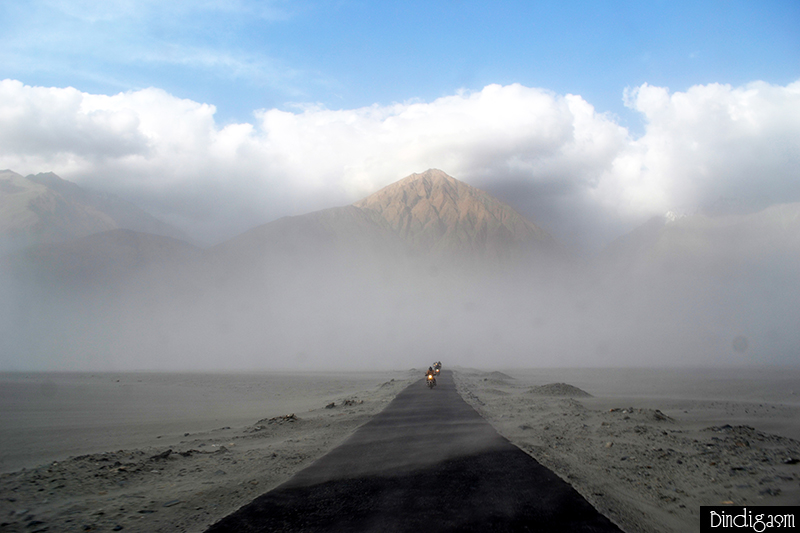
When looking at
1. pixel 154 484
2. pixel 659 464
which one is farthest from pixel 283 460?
pixel 659 464

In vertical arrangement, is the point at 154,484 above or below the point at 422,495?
below

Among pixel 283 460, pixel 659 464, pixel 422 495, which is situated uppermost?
pixel 422 495

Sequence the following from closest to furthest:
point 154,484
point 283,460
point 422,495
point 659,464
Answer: point 422,495
point 154,484
point 659,464
point 283,460

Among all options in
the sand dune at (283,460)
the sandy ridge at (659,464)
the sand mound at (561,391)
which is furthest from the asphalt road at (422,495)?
the sand mound at (561,391)

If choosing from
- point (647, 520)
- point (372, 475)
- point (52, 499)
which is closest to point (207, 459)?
point (52, 499)

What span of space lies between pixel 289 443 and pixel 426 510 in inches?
270

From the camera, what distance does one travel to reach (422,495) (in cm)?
661

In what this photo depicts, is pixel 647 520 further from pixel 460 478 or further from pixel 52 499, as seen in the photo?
pixel 52 499

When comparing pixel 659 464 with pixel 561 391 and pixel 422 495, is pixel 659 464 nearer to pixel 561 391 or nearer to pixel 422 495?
pixel 422 495

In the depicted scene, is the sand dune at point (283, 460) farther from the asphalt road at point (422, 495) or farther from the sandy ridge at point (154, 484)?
the asphalt road at point (422, 495)

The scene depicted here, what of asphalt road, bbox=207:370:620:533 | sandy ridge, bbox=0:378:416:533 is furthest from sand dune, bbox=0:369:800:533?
asphalt road, bbox=207:370:620:533

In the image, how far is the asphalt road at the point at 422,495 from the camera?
5.43 meters

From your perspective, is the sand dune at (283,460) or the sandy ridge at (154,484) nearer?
the sandy ridge at (154,484)

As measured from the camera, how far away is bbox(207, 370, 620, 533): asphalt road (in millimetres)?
5430
